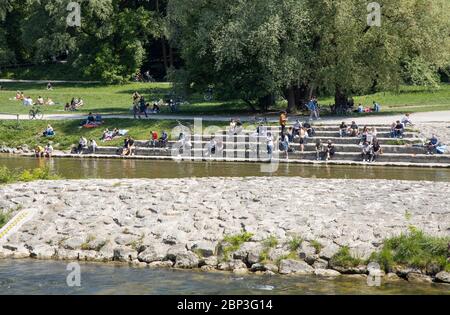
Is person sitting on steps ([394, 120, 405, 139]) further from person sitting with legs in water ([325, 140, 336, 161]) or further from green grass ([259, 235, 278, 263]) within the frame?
green grass ([259, 235, 278, 263])

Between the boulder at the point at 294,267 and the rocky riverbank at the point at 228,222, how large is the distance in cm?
2

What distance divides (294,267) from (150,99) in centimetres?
4169

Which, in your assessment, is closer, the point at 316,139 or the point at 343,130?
the point at 316,139

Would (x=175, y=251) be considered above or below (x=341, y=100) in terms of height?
below

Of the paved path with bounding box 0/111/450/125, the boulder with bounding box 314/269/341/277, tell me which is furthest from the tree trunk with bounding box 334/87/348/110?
the boulder with bounding box 314/269/341/277

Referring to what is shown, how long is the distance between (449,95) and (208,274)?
4169 centimetres

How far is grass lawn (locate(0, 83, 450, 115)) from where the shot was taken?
2053 inches

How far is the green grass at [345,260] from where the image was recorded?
18.6 metres

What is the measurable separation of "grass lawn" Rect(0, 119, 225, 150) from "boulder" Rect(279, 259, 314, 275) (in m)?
25.3

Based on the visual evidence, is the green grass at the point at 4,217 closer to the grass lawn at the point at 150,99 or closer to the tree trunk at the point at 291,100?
the tree trunk at the point at 291,100

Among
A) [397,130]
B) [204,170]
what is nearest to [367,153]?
[397,130]

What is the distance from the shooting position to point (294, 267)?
1867 cm

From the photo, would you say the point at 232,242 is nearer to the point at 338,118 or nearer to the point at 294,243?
the point at 294,243

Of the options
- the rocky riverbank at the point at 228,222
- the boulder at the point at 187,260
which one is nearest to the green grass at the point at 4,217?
the rocky riverbank at the point at 228,222
